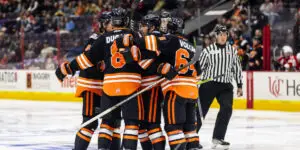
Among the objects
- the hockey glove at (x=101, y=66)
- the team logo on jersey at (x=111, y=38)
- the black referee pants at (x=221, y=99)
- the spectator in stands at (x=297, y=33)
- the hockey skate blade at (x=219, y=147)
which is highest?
the spectator in stands at (x=297, y=33)

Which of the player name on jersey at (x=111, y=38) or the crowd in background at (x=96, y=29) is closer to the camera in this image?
the player name on jersey at (x=111, y=38)

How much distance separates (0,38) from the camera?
20.6m

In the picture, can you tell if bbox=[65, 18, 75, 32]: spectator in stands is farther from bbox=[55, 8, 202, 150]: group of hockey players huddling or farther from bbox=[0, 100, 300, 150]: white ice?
bbox=[55, 8, 202, 150]: group of hockey players huddling

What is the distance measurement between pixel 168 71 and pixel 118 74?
0.52 m

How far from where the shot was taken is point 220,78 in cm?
1027

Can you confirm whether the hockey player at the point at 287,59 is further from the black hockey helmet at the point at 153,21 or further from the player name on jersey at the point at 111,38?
the player name on jersey at the point at 111,38

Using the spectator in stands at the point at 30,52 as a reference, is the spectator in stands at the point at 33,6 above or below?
above

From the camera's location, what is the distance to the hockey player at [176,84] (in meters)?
8.00

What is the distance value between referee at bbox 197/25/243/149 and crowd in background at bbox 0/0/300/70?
5.81 metres

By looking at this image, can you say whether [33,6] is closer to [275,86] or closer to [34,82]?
[34,82]

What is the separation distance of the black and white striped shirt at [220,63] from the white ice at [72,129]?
88cm

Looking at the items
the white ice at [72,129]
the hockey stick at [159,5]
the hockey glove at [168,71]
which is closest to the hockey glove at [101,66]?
the hockey glove at [168,71]

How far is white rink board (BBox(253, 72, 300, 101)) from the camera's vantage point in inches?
624

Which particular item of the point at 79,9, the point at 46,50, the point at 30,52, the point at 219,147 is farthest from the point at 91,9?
the point at 219,147
